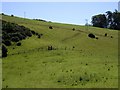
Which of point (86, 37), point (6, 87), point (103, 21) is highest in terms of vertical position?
point (103, 21)

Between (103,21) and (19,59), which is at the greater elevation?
(103,21)

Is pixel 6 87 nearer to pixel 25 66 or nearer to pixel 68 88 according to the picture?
pixel 68 88

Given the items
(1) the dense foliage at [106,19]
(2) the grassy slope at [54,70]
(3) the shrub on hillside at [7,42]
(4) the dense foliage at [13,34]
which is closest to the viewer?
(2) the grassy slope at [54,70]

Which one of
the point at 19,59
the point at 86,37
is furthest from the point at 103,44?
the point at 19,59

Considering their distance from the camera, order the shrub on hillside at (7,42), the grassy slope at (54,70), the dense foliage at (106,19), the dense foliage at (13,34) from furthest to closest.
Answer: the dense foliage at (106,19)
the dense foliage at (13,34)
the shrub on hillside at (7,42)
the grassy slope at (54,70)

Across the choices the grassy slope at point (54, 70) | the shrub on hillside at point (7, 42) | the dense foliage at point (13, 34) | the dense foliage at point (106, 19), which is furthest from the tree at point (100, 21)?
the shrub on hillside at point (7, 42)

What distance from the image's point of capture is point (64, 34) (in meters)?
103

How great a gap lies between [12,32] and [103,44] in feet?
95.0

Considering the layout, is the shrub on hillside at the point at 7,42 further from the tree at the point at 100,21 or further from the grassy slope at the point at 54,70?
the tree at the point at 100,21

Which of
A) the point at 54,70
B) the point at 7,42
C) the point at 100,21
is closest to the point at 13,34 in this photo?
the point at 7,42

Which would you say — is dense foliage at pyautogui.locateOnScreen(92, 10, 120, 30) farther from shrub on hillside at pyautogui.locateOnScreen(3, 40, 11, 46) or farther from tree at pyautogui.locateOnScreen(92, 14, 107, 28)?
shrub on hillside at pyautogui.locateOnScreen(3, 40, 11, 46)

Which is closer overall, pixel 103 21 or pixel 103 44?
pixel 103 44

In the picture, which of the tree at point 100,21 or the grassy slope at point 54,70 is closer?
the grassy slope at point 54,70

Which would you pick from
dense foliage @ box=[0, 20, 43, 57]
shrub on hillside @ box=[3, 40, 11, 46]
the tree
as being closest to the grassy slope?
shrub on hillside @ box=[3, 40, 11, 46]
